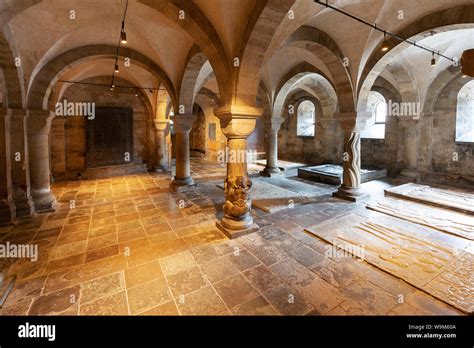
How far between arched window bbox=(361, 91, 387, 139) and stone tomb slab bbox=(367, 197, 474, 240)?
5.63 meters

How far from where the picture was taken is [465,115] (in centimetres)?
825

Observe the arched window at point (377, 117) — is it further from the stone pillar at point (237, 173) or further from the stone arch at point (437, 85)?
the stone pillar at point (237, 173)

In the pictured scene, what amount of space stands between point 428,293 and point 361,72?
528 centimetres

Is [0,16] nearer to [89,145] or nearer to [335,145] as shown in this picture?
[89,145]

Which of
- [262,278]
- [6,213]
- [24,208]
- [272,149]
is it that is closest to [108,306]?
[262,278]

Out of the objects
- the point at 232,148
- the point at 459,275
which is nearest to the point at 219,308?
the point at 232,148

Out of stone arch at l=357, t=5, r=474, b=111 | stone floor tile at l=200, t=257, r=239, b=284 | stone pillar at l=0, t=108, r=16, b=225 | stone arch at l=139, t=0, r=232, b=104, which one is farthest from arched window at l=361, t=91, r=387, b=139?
stone pillar at l=0, t=108, r=16, b=225

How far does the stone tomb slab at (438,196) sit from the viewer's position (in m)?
5.51

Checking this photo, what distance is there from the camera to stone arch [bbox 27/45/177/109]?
5656mm

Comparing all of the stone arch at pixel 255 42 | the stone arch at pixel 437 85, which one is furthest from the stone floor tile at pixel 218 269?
the stone arch at pixel 437 85

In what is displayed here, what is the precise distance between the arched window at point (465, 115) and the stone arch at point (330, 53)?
4.98m

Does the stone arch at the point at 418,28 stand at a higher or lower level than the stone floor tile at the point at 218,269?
higher

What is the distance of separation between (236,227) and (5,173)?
194 inches

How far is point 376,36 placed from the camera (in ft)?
17.8
